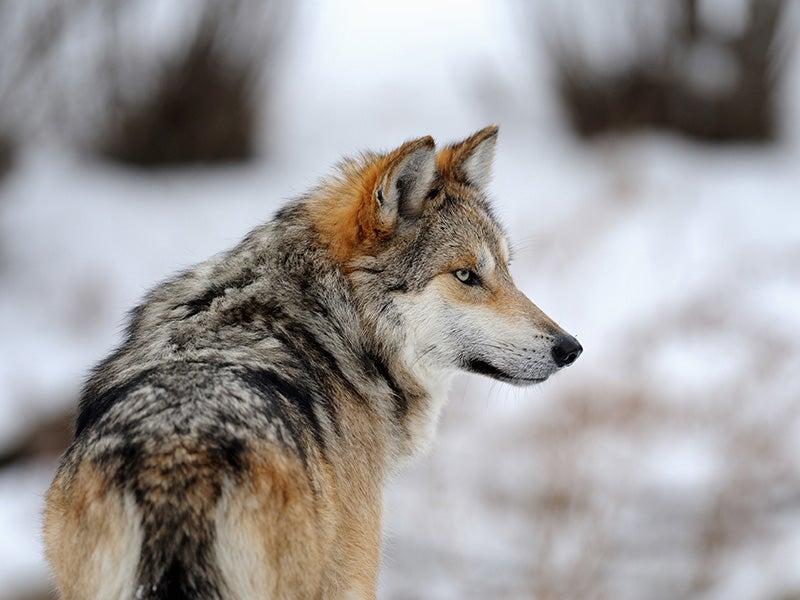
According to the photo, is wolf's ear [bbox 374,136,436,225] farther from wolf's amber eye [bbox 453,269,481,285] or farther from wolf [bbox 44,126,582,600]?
wolf's amber eye [bbox 453,269,481,285]

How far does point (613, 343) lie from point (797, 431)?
198cm

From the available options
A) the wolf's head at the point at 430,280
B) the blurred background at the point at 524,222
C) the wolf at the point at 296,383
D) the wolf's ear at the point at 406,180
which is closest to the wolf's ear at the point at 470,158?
the wolf at the point at 296,383

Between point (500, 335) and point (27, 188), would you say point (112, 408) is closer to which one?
point (500, 335)

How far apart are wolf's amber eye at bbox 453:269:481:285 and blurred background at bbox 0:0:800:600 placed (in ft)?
8.55

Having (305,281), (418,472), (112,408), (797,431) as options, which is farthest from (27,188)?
(112,408)

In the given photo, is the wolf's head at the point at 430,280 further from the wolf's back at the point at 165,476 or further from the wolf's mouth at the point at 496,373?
the wolf's back at the point at 165,476

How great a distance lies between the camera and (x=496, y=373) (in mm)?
4875

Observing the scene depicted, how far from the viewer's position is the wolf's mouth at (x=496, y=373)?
486 centimetres

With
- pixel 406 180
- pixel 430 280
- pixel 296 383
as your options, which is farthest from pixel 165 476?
pixel 406 180

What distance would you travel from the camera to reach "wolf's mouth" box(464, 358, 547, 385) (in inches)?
191

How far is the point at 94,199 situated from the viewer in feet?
44.8

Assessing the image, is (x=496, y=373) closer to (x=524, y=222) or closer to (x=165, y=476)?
(x=165, y=476)

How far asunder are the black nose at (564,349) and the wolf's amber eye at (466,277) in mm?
419

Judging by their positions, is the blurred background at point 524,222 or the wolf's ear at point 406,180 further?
the blurred background at point 524,222
